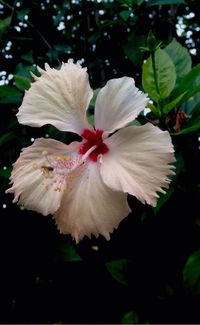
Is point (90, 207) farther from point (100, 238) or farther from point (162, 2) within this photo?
point (162, 2)

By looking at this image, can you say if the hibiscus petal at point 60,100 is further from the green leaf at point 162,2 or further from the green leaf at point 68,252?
the green leaf at point 162,2

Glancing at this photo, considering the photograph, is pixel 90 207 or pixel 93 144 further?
pixel 93 144

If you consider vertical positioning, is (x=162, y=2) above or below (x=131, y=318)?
above

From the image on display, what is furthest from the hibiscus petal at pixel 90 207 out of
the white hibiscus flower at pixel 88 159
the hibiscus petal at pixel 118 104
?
the hibiscus petal at pixel 118 104

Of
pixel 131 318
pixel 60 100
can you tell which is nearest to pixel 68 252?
pixel 131 318

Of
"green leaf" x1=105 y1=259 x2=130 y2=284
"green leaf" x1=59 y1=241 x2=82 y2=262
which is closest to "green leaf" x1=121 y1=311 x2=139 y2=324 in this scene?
"green leaf" x1=105 y1=259 x2=130 y2=284

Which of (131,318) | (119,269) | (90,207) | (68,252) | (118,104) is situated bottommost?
(131,318)
